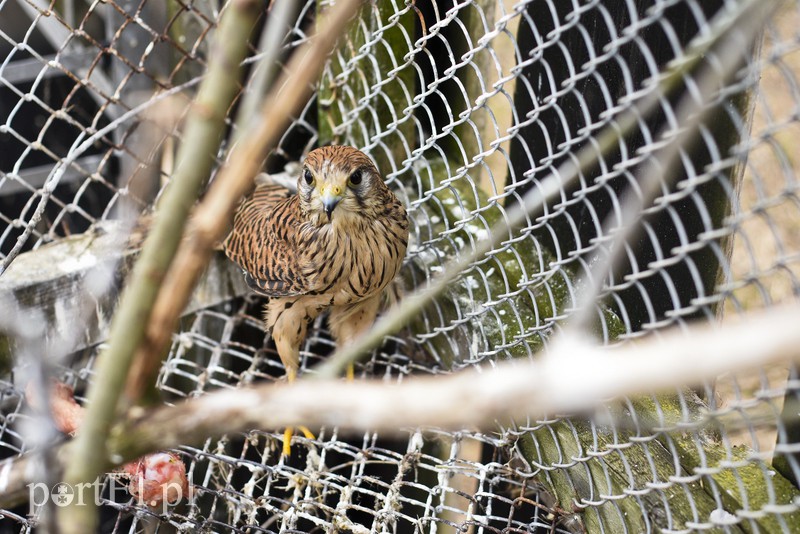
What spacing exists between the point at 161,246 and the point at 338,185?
165 cm

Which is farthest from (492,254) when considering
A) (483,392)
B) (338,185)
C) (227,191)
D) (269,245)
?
(483,392)

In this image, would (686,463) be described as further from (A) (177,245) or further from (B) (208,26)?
(B) (208,26)

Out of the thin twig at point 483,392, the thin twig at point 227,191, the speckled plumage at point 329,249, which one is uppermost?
the speckled plumage at point 329,249

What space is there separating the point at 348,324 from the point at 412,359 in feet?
0.87

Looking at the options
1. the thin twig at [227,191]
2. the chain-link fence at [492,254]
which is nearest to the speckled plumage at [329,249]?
the chain-link fence at [492,254]

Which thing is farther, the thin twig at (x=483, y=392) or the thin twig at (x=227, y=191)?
Result: the thin twig at (x=227, y=191)

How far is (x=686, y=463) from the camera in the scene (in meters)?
2.12

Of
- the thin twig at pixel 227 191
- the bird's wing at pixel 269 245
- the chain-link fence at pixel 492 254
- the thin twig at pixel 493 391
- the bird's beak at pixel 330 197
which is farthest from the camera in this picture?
the bird's wing at pixel 269 245

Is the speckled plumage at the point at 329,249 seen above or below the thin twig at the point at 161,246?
above

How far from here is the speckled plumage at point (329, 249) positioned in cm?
272

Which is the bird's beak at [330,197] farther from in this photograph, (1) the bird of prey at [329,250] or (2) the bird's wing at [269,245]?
(2) the bird's wing at [269,245]

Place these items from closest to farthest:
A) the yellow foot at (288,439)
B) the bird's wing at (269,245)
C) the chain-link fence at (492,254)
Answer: the chain-link fence at (492,254) < the yellow foot at (288,439) < the bird's wing at (269,245)

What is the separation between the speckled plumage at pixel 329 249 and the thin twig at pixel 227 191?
1580 millimetres

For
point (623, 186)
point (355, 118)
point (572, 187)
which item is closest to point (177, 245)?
point (623, 186)
